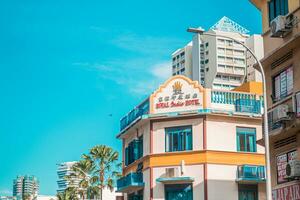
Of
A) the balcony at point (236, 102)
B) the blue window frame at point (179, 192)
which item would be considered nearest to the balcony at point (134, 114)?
the balcony at point (236, 102)

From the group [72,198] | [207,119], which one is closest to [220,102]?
[207,119]

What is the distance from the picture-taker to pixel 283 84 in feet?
91.4

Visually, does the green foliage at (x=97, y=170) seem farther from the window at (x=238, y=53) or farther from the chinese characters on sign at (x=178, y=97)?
the window at (x=238, y=53)

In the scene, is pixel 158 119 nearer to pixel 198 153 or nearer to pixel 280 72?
pixel 198 153

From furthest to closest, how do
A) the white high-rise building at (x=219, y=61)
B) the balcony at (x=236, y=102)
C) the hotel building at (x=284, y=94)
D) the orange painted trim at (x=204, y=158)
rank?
the white high-rise building at (x=219, y=61) → the balcony at (x=236, y=102) → the orange painted trim at (x=204, y=158) → the hotel building at (x=284, y=94)

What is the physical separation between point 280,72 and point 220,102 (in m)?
14.1

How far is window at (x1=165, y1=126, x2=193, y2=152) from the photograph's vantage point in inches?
1654

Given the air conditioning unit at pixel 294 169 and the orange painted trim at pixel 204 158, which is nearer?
the air conditioning unit at pixel 294 169

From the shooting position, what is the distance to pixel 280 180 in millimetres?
27578

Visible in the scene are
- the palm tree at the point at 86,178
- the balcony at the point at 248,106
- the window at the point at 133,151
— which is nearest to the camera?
the balcony at the point at 248,106

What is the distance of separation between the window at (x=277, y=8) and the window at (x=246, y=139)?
14260 millimetres

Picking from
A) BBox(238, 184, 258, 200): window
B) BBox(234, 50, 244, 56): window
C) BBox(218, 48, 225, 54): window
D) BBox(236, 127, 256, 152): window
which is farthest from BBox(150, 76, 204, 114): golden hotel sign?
BBox(234, 50, 244, 56): window

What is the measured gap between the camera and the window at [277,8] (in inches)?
1106

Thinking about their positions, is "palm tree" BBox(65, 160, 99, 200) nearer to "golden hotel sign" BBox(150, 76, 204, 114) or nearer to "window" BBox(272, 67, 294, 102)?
"golden hotel sign" BBox(150, 76, 204, 114)
